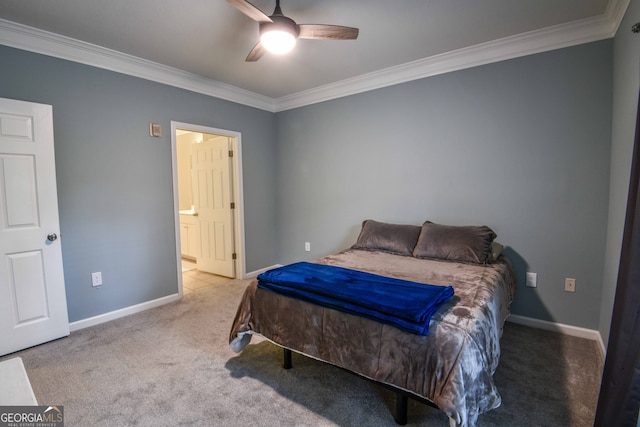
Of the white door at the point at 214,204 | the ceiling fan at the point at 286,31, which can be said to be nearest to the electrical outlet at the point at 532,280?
the ceiling fan at the point at 286,31

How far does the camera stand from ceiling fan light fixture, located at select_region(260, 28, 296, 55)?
76.4 inches

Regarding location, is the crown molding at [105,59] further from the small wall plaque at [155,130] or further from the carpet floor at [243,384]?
the carpet floor at [243,384]

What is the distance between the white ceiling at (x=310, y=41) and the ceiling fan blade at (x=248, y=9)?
1.16ft

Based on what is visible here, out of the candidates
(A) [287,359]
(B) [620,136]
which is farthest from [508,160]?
(A) [287,359]

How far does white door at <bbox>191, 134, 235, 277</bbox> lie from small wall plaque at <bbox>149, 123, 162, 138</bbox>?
0.92 meters

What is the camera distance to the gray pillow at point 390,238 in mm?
2936

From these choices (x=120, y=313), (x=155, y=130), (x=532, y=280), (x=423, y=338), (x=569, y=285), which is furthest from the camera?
(x=155, y=130)

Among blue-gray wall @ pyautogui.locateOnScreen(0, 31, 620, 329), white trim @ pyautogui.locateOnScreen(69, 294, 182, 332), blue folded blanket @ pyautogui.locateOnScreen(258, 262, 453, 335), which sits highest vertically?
blue-gray wall @ pyautogui.locateOnScreen(0, 31, 620, 329)

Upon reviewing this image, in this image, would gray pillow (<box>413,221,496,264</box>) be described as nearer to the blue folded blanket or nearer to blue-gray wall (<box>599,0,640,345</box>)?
blue-gray wall (<box>599,0,640,345</box>)

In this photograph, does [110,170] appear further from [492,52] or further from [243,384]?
[492,52]

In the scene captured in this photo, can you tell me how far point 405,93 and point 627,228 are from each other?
2.48 metres

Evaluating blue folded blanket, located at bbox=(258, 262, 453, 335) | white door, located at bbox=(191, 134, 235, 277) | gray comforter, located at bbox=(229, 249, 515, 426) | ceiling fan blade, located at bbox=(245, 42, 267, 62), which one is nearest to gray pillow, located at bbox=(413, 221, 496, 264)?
gray comforter, located at bbox=(229, 249, 515, 426)

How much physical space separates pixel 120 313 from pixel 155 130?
1.91 metres

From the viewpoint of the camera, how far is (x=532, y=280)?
2699 mm
